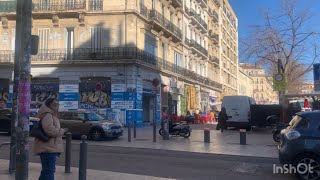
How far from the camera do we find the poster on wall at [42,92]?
32.2m

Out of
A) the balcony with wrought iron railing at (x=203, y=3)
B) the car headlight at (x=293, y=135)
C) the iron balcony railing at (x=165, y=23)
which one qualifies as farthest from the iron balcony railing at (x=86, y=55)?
the balcony with wrought iron railing at (x=203, y=3)

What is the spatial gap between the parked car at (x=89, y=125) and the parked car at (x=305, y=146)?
12.3m

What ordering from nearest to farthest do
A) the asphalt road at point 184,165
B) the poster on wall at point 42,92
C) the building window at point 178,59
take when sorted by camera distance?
the asphalt road at point 184,165 → the poster on wall at point 42,92 → the building window at point 178,59

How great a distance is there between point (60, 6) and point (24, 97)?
27014 millimetres

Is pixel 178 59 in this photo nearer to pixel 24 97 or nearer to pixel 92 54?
pixel 92 54

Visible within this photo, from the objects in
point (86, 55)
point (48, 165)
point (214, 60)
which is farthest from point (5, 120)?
point (214, 60)

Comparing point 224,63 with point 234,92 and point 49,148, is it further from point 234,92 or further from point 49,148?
point 49,148

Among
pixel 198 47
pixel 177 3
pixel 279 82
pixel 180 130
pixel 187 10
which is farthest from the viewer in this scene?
pixel 198 47

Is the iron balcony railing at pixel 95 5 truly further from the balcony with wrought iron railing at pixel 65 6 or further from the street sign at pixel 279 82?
the street sign at pixel 279 82

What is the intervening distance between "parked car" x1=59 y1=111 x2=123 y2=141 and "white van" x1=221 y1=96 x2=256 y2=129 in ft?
33.4

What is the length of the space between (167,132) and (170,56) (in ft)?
69.9

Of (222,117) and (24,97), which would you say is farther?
(222,117)

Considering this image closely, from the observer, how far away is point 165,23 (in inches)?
1515

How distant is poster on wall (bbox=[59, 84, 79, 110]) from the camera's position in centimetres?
3169
